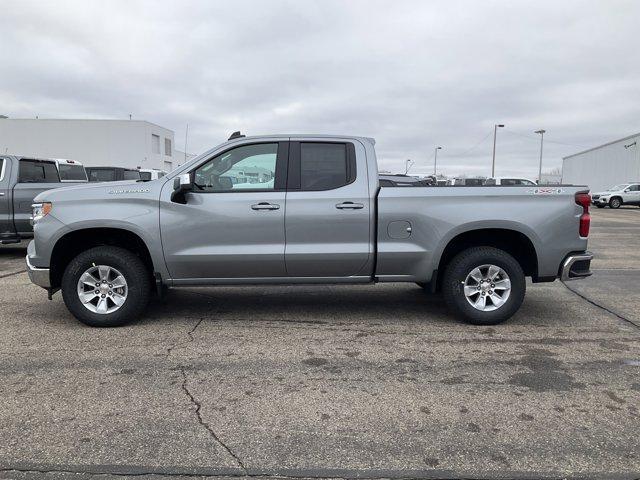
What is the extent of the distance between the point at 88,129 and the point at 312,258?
180ft

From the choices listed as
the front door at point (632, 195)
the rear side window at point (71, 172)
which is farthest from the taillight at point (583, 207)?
the front door at point (632, 195)

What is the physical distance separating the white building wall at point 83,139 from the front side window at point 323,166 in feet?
169

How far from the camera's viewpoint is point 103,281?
5.46m

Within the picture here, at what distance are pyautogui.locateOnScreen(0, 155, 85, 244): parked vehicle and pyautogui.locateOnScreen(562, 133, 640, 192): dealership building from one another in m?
Answer: 47.9

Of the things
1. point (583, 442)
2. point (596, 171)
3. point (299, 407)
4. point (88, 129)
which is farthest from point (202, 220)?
point (596, 171)

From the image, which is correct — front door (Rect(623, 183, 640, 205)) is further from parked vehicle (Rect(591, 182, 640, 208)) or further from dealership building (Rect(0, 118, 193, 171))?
dealership building (Rect(0, 118, 193, 171))

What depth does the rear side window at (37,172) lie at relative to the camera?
1057cm

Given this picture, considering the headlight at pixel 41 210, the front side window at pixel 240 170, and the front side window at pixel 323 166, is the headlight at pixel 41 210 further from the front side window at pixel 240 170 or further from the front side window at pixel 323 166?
the front side window at pixel 323 166

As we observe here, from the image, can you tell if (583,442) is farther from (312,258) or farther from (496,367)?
(312,258)

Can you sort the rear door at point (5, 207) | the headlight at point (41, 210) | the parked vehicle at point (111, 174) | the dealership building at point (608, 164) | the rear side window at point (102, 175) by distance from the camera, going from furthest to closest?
1. the dealership building at point (608, 164)
2. the rear side window at point (102, 175)
3. the parked vehicle at point (111, 174)
4. the rear door at point (5, 207)
5. the headlight at point (41, 210)

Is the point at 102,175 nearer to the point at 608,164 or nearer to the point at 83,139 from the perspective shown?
the point at 83,139

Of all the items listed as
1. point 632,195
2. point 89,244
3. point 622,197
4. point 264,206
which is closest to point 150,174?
point 89,244

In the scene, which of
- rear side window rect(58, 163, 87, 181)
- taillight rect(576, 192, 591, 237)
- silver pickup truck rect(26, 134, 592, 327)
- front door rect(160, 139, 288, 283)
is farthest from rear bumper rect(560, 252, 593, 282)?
rear side window rect(58, 163, 87, 181)

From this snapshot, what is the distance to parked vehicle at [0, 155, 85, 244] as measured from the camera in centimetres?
1008
